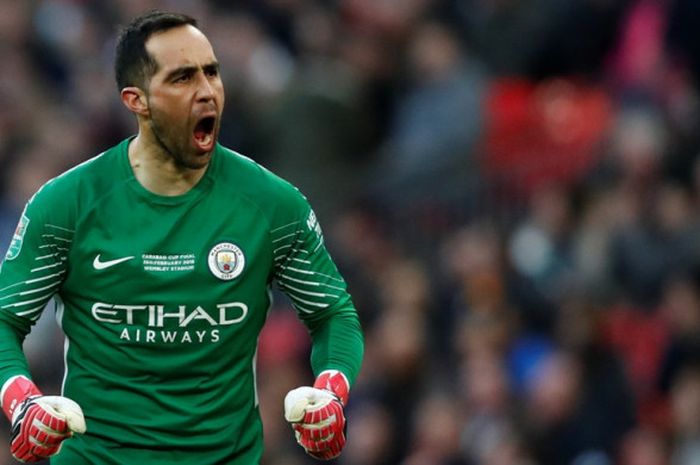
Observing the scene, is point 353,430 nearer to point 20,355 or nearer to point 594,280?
point 594,280

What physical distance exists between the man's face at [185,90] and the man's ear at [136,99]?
0.09ft

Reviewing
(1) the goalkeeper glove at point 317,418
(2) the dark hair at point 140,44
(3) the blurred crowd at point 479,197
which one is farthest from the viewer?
(3) the blurred crowd at point 479,197

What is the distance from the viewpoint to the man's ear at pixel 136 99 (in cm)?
616

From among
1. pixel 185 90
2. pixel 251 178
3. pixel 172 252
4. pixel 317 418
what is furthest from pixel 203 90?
pixel 317 418

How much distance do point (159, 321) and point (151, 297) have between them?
0.28 ft

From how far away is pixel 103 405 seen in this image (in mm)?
6199

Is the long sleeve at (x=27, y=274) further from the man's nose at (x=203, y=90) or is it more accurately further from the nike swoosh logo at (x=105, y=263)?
the man's nose at (x=203, y=90)

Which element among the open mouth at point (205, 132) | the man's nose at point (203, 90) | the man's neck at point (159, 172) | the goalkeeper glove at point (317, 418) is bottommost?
the goalkeeper glove at point (317, 418)

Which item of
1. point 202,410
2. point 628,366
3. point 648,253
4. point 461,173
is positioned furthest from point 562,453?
point 202,410

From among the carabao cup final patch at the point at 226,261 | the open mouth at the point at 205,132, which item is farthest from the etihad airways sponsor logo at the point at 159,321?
the open mouth at the point at 205,132

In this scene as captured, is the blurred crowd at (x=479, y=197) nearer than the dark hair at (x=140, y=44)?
No

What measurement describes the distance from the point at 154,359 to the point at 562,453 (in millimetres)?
4496

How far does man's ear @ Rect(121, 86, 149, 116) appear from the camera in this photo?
616 cm

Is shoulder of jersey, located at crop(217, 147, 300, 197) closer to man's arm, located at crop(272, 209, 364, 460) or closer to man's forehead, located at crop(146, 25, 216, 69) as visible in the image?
man's arm, located at crop(272, 209, 364, 460)
